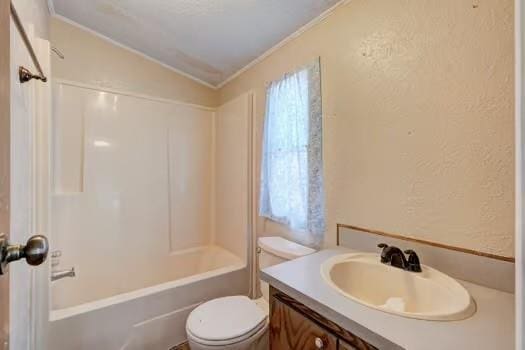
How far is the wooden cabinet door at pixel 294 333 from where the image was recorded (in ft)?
2.67

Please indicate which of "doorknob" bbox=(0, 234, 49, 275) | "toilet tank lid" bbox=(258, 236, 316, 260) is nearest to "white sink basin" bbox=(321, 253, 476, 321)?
"toilet tank lid" bbox=(258, 236, 316, 260)

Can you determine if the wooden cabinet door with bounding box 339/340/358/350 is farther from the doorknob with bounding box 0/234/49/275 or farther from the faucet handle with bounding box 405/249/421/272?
the doorknob with bounding box 0/234/49/275

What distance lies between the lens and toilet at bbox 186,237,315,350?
1.27 meters

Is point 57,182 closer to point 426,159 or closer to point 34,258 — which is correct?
point 34,258

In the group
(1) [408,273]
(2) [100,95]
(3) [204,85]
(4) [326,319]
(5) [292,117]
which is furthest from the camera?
(3) [204,85]

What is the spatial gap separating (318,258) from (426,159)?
25.1 inches

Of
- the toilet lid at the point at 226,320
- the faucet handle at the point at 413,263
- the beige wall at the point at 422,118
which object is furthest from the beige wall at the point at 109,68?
the faucet handle at the point at 413,263

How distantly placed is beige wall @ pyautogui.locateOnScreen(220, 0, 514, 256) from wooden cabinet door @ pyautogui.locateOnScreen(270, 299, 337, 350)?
1.96 ft

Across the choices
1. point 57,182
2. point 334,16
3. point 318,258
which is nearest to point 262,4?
point 334,16

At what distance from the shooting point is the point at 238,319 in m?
1.41

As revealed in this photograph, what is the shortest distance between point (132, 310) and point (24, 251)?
4.19 feet

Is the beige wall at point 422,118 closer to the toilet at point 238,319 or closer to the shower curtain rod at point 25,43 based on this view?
the toilet at point 238,319

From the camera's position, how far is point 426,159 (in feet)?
3.50

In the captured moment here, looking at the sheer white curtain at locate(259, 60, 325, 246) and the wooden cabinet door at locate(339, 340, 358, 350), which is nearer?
the wooden cabinet door at locate(339, 340, 358, 350)
